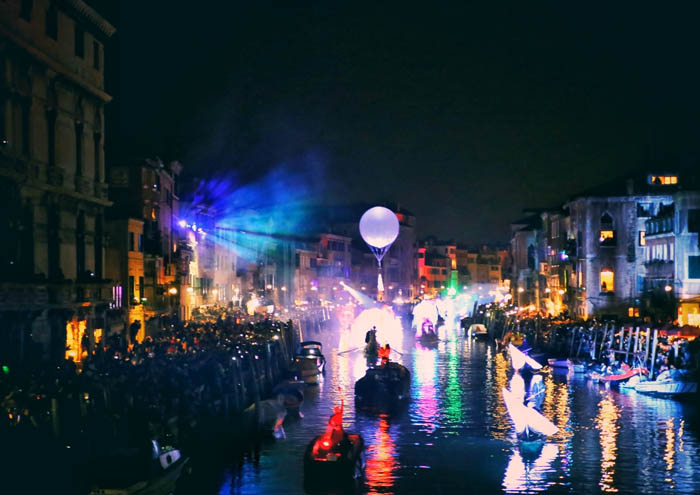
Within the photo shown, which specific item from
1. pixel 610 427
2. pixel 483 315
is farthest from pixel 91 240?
pixel 483 315

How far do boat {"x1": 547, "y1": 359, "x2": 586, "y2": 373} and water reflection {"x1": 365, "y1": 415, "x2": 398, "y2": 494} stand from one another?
2572 centimetres

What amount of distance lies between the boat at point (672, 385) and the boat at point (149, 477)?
31.1 metres

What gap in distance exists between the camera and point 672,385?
4956 centimetres

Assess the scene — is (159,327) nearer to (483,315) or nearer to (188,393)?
(188,393)

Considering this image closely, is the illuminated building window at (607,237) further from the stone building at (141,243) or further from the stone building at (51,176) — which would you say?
the stone building at (51,176)

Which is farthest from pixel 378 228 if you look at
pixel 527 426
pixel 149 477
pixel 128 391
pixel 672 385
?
pixel 149 477

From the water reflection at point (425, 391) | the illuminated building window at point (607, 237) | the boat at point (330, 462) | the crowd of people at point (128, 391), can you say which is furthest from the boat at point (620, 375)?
the boat at point (330, 462)

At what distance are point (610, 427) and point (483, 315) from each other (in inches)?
2967

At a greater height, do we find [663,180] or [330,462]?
[663,180]

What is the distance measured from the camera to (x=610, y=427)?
41250 millimetres

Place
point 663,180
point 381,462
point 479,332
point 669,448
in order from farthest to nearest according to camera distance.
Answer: point 479,332
point 663,180
point 669,448
point 381,462

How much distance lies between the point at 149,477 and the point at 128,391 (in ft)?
21.0

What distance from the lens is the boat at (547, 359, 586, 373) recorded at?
6329 cm

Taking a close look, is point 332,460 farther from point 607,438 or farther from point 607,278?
point 607,278
